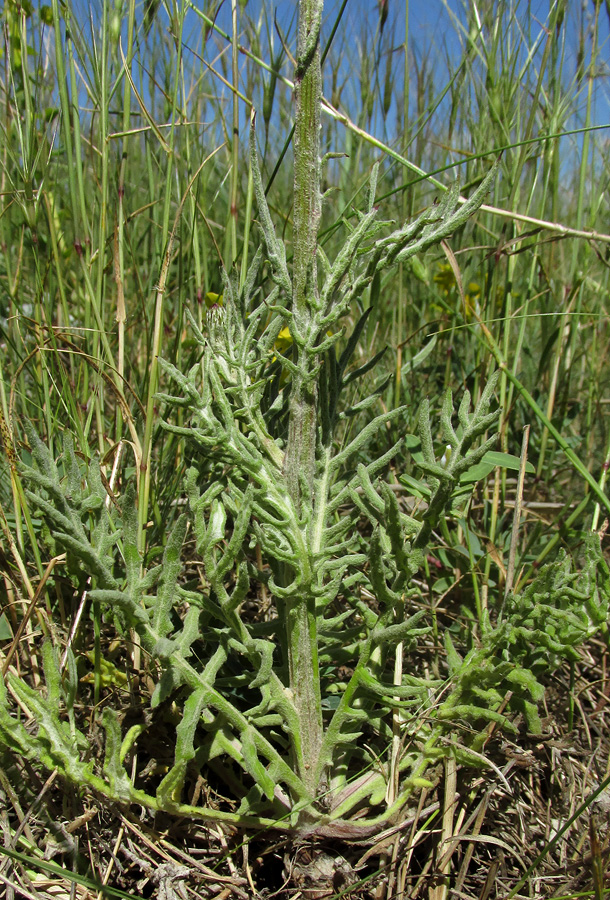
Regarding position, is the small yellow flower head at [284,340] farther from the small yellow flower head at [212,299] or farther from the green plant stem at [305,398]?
the green plant stem at [305,398]

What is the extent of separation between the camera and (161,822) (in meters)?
1.01

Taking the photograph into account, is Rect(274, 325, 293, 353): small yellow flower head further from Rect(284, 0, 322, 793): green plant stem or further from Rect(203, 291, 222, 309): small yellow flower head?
Rect(284, 0, 322, 793): green plant stem

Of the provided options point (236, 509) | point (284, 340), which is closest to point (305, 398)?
point (236, 509)

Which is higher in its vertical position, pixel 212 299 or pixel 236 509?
pixel 212 299

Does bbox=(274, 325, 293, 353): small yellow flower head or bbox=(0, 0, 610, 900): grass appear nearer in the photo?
bbox=(0, 0, 610, 900): grass

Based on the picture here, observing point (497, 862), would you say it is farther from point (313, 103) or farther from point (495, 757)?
point (313, 103)

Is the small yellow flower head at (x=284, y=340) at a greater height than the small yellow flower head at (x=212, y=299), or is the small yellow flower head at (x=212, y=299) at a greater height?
the small yellow flower head at (x=212, y=299)

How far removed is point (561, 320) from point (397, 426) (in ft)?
1.60

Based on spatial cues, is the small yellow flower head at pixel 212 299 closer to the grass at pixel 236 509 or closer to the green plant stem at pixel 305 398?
the grass at pixel 236 509

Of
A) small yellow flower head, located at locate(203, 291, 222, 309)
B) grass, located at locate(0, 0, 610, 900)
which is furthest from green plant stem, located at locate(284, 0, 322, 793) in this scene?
small yellow flower head, located at locate(203, 291, 222, 309)

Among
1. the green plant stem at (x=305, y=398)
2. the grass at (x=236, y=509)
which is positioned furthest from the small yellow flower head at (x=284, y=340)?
the green plant stem at (x=305, y=398)

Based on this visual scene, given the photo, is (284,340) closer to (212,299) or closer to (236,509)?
(212,299)

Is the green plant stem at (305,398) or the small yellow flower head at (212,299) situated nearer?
the green plant stem at (305,398)

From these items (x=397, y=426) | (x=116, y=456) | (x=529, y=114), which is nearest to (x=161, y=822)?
(x=116, y=456)
